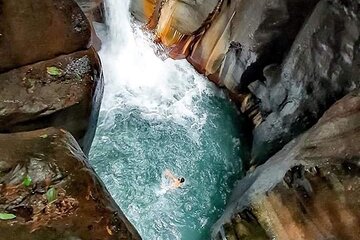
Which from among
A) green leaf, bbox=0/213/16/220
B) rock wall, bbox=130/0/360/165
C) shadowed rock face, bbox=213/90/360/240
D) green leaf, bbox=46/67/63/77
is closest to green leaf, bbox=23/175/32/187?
green leaf, bbox=0/213/16/220

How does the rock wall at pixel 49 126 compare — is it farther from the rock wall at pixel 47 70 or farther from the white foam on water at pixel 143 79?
the white foam on water at pixel 143 79

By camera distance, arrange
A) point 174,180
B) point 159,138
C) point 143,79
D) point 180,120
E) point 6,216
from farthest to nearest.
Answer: point 143,79 → point 180,120 → point 159,138 → point 174,180 → point 6,216

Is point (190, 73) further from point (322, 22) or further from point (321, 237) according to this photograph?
point (321, 237)

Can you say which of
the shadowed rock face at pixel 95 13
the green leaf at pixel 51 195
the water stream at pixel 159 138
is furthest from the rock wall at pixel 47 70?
the shadowed rock face at pixel 95 13

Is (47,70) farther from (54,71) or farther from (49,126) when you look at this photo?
(49,126)

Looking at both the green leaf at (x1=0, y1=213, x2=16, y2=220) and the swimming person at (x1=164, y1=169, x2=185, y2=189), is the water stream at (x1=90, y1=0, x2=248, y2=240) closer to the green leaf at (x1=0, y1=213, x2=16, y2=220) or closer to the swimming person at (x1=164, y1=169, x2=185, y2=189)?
the swimming person at (x1=164, y1=169, x2=185, y2=189)

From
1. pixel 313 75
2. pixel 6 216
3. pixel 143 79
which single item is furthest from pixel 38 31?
pixel 143 79

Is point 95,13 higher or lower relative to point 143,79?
higher
